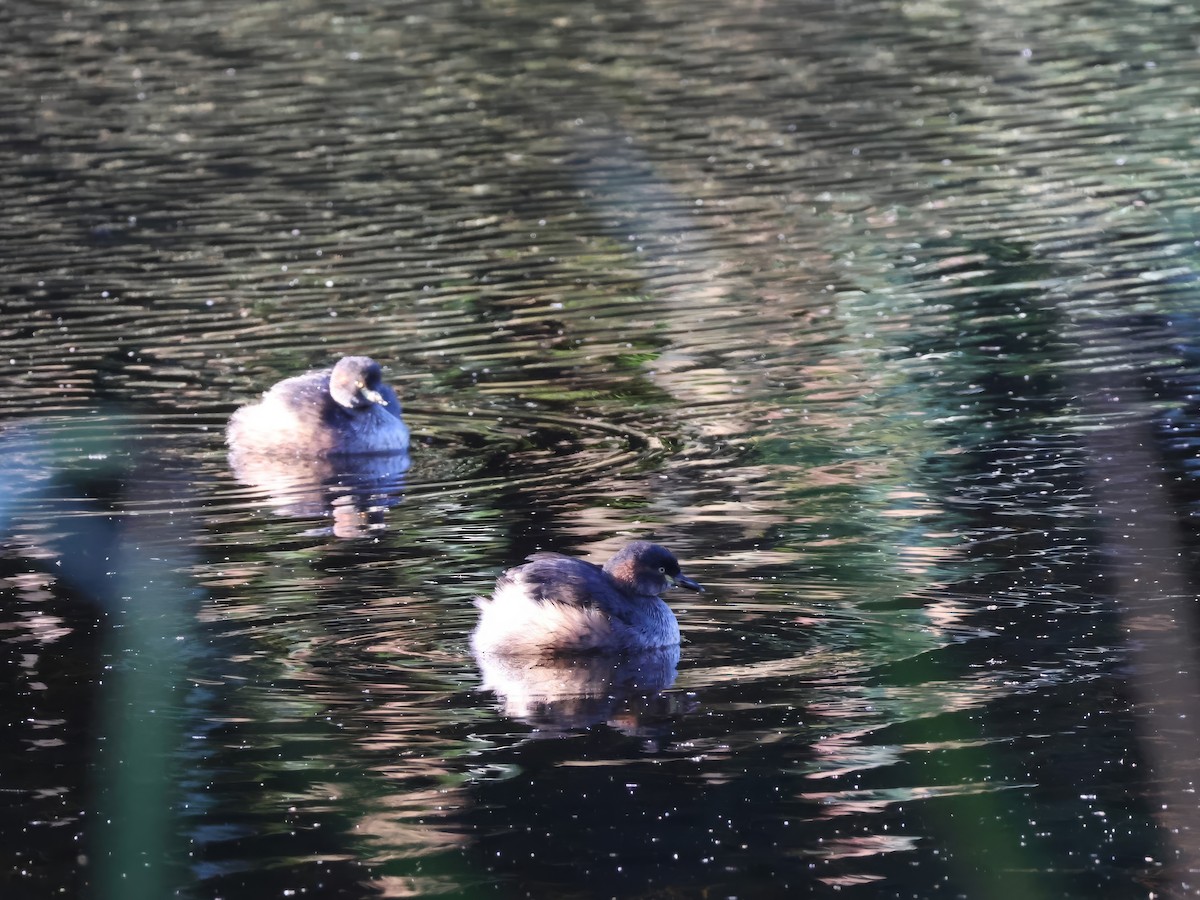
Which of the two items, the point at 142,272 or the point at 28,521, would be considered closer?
the point at 28,521

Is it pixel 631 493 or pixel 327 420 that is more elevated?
→ pixel 327 420

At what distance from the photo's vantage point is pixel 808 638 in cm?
1049

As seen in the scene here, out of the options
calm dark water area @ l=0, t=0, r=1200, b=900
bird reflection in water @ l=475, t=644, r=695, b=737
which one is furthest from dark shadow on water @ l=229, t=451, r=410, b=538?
bird reflection in water @ l=475, t=644, r=695, b=737

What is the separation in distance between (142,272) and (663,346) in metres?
6.89

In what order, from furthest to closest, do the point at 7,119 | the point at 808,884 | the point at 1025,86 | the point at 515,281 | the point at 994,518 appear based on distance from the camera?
the point at 7,119 < the point at 1025,86 < the point at 515,281 < the point at 994,518 < the point at 808,884

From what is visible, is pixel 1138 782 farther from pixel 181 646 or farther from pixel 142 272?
pixel 142 272

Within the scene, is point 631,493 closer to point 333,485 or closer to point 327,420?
point 333,485

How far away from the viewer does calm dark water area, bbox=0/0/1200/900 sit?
8.55 metres

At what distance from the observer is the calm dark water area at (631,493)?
8.55 meters

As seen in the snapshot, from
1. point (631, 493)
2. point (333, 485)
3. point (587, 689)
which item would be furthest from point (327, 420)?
point (587, 689)

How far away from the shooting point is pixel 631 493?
44.9ft

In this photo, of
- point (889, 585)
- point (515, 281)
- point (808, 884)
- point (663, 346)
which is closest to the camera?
point (808, 884)

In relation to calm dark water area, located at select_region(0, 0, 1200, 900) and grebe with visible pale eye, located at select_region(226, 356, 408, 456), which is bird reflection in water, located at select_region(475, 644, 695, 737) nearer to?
calm dark water area, located at select_region(0, 0, 1200, 900)

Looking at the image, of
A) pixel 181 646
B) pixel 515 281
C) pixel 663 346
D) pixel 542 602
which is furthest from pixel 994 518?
pixel 515 281
